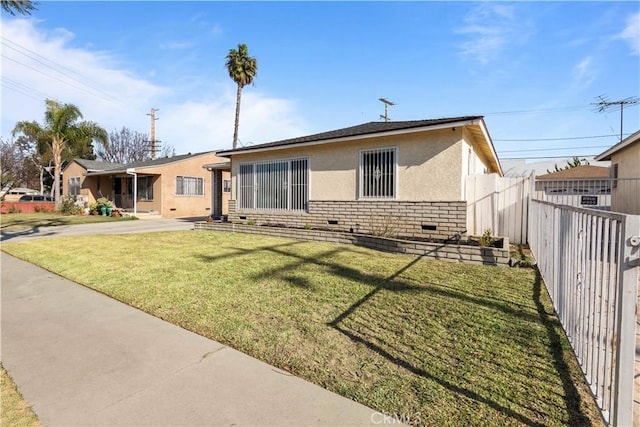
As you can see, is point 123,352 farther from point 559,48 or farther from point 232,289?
point 559,48

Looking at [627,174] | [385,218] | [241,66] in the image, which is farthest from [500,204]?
→ [241,66]

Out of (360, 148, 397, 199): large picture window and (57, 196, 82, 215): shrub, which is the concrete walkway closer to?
(360, 148, 397, 199): large picture window

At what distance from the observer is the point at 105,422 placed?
2.40 metres

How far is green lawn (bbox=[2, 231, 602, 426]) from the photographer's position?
253cm

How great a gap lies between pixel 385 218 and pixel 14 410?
344 inches

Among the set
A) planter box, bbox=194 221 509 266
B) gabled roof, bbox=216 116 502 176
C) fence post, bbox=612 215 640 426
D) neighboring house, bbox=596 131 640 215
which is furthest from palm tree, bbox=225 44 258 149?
fence post, bbox=612 215 640 426

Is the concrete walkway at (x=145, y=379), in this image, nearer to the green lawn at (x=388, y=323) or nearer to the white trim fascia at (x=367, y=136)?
the green lawn at (x=388, y=323)

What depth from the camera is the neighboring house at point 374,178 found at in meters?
9.13

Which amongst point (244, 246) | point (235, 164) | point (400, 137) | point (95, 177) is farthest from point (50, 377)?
point (95, 177)

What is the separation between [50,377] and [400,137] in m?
9.06

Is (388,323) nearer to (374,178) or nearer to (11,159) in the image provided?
(374,178)

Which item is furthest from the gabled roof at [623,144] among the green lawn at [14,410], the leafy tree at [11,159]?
the leafy tree at [11,159]

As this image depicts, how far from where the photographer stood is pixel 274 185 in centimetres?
1305

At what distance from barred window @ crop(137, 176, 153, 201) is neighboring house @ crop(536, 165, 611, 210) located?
23.5 meters
